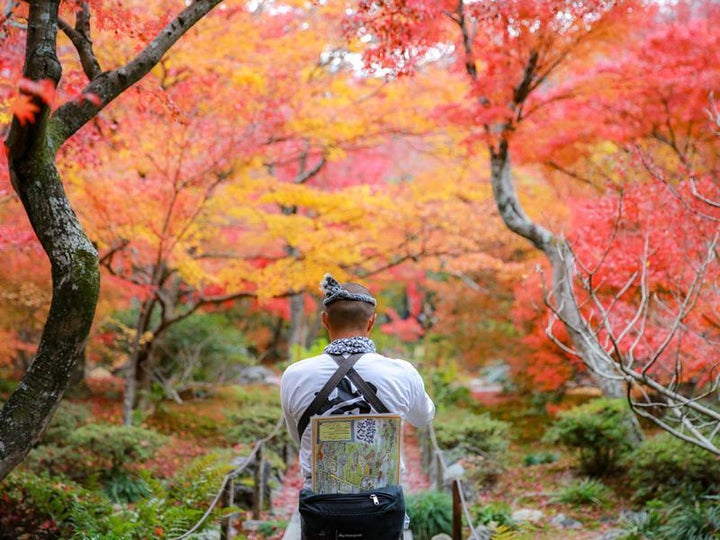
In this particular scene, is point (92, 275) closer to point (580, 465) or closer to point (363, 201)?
point (580, 465)

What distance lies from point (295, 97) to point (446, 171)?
14.5ft

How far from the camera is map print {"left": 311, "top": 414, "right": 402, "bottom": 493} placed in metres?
2.59

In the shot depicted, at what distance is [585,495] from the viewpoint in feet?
24.3

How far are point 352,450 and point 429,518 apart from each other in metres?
3.74

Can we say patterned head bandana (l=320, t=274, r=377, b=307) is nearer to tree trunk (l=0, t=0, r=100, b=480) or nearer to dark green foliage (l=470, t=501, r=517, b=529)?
tree trunk (l=0, t=0, r=100, b=480)

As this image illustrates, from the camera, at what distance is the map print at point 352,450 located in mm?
2590

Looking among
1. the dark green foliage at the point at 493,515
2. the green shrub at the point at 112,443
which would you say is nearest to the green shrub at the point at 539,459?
the dark green foliage at the point at 493,515

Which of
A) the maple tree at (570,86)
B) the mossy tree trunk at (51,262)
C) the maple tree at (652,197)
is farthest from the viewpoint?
the maple tree at (652,197)

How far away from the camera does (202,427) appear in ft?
40.4

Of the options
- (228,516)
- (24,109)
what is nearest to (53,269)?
(24,109)

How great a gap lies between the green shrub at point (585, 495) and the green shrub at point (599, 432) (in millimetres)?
535

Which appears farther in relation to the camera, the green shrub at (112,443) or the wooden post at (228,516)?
the green shrub at (112,443)

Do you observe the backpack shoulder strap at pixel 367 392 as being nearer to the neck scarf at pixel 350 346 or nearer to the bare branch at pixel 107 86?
the neck scarf at pixel 350 346

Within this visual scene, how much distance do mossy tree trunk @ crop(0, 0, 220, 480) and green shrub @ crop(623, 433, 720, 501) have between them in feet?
19.1
